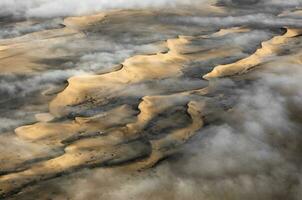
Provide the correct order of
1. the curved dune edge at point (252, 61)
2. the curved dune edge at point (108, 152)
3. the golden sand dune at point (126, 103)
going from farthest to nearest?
1. the curved dune edge at point (252, 61)
2. the golden sand dune at point (126, 103)
3. the curved dune edge at point (108, 152)

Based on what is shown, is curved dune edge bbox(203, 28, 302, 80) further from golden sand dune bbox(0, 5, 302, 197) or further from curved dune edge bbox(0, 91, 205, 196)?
curved dune edge bbox(0, 91, 205, 196)

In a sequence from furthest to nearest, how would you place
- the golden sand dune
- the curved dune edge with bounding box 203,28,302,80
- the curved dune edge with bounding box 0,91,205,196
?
the curved dune edge with bounding box 203,28,302,80, the golden sand dune, the curved dune edge with bounding box 0,91,205,196

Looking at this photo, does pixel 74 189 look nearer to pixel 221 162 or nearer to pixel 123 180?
pixel 123 180

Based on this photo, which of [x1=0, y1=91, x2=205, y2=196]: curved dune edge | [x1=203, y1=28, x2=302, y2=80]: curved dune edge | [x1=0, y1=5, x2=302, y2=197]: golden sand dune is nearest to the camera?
[x1=0, y1=91, x2=205, y2=196]: curved dune edge

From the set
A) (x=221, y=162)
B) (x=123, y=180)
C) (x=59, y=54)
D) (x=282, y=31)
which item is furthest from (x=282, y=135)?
(x=282, y=31)

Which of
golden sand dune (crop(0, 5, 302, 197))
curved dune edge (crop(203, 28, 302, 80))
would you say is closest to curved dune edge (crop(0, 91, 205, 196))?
golden sand dune (crop(0, 5, 302, 197))

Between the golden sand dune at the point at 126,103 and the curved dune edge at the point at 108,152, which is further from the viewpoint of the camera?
the golden sand dune at the point at 126,103

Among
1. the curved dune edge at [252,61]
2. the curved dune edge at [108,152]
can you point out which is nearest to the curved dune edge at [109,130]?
the curved dune edge at [108,152]

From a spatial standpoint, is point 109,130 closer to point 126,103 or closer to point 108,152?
point 108,152

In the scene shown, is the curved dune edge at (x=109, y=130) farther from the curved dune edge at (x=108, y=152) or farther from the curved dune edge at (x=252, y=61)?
the curved dune edge at (x=252, y=61)
